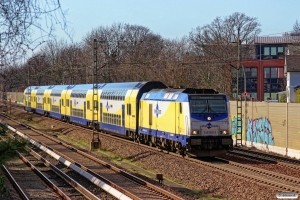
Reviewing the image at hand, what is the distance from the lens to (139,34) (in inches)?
3824

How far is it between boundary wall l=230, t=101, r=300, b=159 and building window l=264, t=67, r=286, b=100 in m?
50.0

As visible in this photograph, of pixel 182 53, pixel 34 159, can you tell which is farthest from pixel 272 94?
pixel 34 159

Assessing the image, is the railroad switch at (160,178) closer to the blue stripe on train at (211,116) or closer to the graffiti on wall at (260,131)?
the blue stripe on train at (211,116)

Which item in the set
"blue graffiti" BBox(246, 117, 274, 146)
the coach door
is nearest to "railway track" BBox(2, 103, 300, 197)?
the coach door

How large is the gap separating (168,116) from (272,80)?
60640mm

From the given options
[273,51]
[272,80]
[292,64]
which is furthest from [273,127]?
[273,51]

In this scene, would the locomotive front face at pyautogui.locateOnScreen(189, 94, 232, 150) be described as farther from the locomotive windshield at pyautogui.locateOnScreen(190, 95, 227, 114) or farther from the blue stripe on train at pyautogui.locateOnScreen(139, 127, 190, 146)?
the blue stripe on train at pyautogui.locateOnScreen(139, 127, 190, 146)

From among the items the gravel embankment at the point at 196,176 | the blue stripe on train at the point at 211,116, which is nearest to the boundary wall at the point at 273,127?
the blue stripe on train at the point at 211,116

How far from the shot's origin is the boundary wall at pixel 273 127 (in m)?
26.2

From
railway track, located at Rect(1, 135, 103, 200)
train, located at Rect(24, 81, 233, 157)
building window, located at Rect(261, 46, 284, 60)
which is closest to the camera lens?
railway track, located at Rect(1, 135, 103, 200)

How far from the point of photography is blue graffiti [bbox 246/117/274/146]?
2903 centimetres

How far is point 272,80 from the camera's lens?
269ft

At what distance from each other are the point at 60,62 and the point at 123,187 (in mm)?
53898

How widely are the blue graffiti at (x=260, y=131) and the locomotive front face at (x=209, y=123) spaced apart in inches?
274
